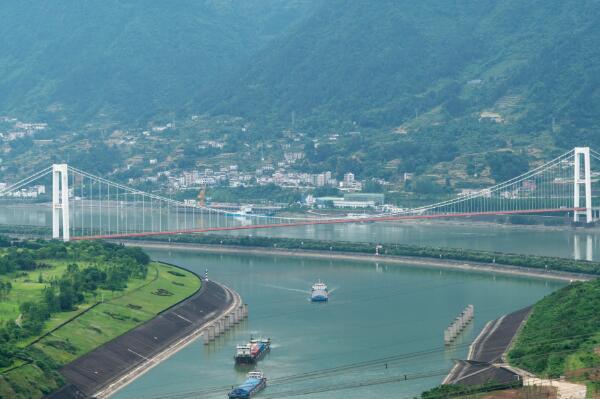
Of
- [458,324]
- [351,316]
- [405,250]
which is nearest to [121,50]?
[405,250]

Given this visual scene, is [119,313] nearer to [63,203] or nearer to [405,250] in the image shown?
[63,203]

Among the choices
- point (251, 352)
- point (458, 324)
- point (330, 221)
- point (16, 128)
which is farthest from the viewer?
point (16, 128)

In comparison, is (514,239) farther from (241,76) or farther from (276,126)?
(241,76)

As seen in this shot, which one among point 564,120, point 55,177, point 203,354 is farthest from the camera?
point 564,120

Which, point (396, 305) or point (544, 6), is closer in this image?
point (396, 305)

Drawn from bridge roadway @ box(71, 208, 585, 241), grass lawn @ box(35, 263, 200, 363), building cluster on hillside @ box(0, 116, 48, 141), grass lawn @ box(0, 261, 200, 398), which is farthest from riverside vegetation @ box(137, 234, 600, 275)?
building cluster on hillside @ box(0, 116, 48, 141)

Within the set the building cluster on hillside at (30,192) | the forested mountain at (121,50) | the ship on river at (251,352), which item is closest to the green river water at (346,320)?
the ship on river at (251,352)

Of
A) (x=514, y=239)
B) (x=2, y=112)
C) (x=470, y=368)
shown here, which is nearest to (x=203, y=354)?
(x=470, y=368)
